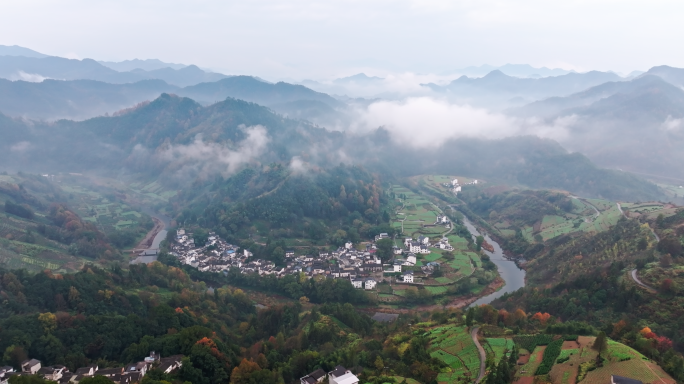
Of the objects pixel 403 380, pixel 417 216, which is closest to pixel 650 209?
pixel 417 216

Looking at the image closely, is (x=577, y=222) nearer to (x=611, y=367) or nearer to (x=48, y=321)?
(x=611, y=367)

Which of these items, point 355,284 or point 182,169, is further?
point 182,169

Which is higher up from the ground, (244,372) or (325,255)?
(244,372)

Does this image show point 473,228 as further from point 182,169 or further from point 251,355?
point 182,169

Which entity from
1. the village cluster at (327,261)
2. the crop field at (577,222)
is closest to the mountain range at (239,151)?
the crop field at (577,222)

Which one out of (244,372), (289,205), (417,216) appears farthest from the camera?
(417,216)

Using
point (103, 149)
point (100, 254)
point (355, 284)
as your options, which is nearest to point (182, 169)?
point (103, 149)

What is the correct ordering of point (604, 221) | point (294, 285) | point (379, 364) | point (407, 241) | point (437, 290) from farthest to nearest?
point (407, 241)
point (604, 221)
point (437, 290)
point (294, 285)
point (379, 364)
